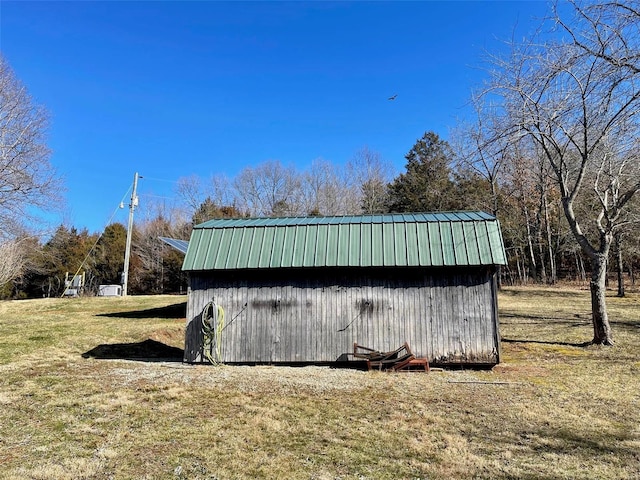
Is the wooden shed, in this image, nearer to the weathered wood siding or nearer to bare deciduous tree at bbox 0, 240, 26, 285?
the weathered wood siding

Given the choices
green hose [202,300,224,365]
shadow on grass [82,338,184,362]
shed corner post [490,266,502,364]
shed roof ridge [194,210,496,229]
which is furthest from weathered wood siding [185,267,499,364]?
shadow on grass [82,338,184,362]

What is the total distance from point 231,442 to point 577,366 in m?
7.34

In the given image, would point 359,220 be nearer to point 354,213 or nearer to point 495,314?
point 495,314

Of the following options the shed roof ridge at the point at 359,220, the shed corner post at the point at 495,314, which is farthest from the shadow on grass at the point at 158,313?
the shed corner post at the point at 495,314

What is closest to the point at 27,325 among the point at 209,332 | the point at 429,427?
the point at 209,332

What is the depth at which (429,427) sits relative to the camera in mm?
5129

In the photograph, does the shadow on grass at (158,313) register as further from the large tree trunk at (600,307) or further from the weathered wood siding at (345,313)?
the large tree trunk at (600,307)

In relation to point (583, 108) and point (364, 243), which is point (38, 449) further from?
point (583, 108)

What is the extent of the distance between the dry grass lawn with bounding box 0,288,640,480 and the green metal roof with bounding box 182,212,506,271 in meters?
2.31

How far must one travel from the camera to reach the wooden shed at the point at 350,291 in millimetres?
8516

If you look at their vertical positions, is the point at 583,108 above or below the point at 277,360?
above

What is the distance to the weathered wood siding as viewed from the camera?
334 inches

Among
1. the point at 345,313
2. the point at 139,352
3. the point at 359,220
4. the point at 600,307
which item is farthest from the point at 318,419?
the point at 600,307

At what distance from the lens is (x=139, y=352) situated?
35.6ft
